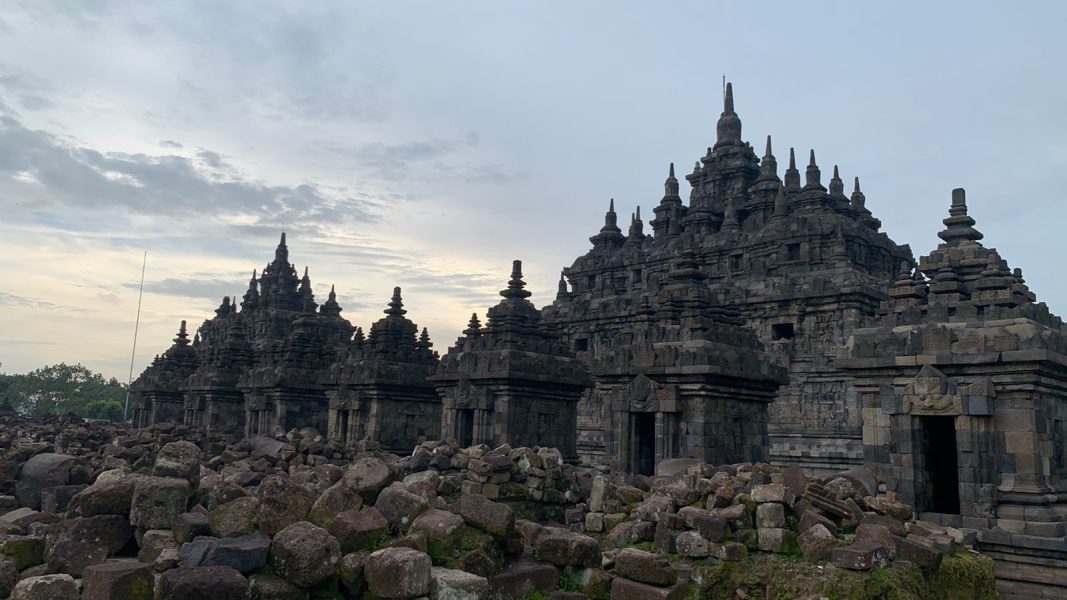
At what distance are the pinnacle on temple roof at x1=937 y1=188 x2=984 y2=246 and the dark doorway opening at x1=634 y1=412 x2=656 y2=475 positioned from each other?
8227 millimetres

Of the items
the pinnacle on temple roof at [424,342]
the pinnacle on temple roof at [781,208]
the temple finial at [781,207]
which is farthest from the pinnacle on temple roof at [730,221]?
the pinnacle on temple roof at [424,342]

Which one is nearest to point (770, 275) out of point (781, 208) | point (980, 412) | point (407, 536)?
point (781, 208)

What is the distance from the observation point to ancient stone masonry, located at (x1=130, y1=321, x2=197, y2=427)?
139 ft

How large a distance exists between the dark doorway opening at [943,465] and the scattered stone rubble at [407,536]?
3029 mm

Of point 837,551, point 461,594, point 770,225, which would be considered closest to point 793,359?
point 770,225

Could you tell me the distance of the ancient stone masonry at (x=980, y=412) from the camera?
511 inches

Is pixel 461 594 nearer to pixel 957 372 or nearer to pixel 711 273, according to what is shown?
pixel 957 372

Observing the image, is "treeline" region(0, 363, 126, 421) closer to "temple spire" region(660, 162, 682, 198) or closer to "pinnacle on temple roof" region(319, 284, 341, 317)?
"pinnacle on temple roof" region(319, 284, 341, 317)

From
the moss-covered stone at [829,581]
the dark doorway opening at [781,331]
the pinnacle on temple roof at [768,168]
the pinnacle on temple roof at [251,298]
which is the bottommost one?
the moss-covered stone at [829,581]

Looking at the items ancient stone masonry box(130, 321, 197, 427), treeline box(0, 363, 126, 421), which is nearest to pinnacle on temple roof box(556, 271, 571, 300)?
ancient stone masonry box(130, 321, 197, 427)

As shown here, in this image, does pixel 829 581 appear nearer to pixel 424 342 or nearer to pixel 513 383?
pixel 513 383

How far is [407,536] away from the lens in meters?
8.66

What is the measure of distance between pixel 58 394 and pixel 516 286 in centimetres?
8092

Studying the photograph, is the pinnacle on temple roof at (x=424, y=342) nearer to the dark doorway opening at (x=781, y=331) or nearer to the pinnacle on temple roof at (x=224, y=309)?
the dark doorway opening at (x=781, y=331)
